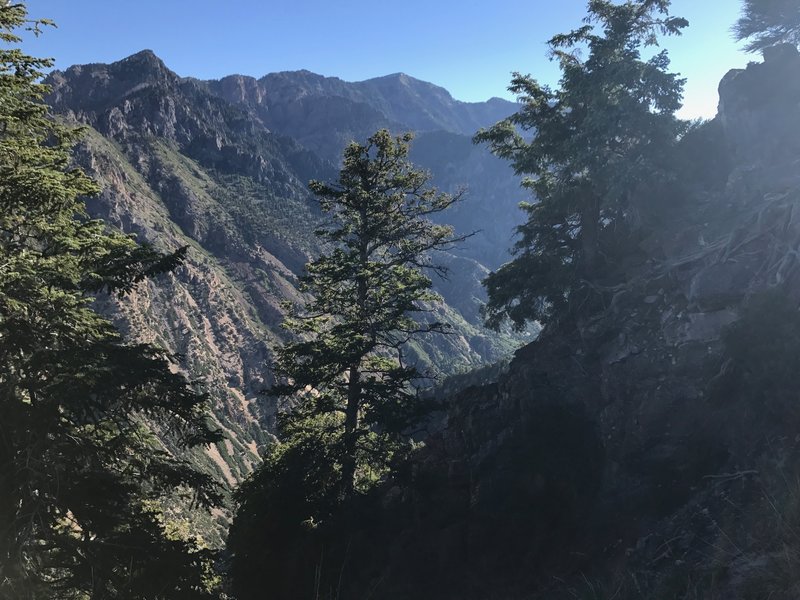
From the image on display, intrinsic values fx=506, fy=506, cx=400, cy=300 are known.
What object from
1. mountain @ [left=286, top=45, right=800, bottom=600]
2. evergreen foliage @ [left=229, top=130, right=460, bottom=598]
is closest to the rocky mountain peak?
mountain @ [left=286, top=45, right=800, bottom=600]

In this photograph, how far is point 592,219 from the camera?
20.0m

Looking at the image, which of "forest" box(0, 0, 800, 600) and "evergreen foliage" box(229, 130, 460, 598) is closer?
"forest" box(0, 0, 800, 600)

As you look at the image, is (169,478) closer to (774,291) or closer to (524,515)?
(524,515)

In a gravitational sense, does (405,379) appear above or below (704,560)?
above

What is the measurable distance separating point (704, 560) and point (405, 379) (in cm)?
995

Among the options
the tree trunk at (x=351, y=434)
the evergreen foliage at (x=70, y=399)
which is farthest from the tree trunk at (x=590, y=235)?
the evergreen foliage at (x=70, y=399)

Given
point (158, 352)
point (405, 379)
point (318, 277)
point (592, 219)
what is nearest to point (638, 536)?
point (405, 379)

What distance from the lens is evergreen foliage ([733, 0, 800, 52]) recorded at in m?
22.9

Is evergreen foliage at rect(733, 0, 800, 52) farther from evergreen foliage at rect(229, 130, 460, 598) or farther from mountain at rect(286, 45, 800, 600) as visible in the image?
evergreen foliage at rect(229, 130, 460, 598)

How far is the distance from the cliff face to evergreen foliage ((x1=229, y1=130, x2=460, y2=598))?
2306 millimetres

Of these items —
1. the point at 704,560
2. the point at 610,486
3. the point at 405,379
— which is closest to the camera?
the point at 704,560

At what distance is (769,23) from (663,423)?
2196 centimetres

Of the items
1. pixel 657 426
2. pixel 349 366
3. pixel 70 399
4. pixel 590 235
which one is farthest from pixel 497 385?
pixel 70 399

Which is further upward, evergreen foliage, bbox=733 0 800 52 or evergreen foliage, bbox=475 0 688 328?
evergreen foliage, bbox=733 0 800 52
